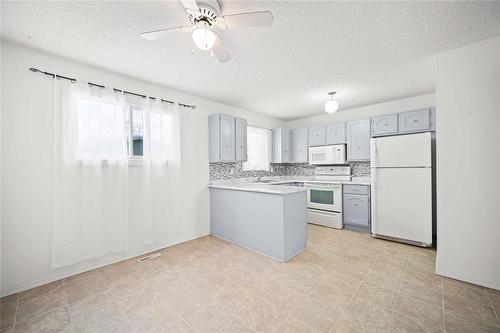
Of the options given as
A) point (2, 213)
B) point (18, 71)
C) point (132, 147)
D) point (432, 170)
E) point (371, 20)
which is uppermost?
point (371, 20)

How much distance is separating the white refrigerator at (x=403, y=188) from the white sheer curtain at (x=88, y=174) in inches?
149

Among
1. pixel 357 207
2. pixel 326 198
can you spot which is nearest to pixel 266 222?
pixel 326 198

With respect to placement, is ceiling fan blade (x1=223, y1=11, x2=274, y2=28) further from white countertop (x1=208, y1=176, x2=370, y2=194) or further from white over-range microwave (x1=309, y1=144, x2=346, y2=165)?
white over-range microwave (x1=309, y1=144, x2=346, y2=165)

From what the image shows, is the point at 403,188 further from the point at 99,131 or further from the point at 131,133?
the point at 99,131

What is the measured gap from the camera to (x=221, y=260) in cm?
263

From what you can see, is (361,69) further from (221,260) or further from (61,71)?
(61,71)

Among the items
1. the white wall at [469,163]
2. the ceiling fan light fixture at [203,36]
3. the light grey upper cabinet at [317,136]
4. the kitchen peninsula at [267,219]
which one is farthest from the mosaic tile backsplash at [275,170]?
the ceiling fan light fixture at [203,36]

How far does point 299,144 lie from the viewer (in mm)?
4934

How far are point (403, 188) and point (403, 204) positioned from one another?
245 mm

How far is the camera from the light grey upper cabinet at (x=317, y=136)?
453cm

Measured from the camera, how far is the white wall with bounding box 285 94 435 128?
3.61 m

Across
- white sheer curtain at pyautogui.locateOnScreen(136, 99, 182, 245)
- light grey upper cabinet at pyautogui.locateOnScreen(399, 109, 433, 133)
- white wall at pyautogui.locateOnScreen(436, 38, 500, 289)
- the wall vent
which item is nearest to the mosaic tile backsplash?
white sheer curtain at pyautogui.locateOnScreen(136, 99, 182, 245)

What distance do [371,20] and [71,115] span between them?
10.2 ft

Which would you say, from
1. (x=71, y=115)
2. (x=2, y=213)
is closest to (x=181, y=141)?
(x=71, y=115)
